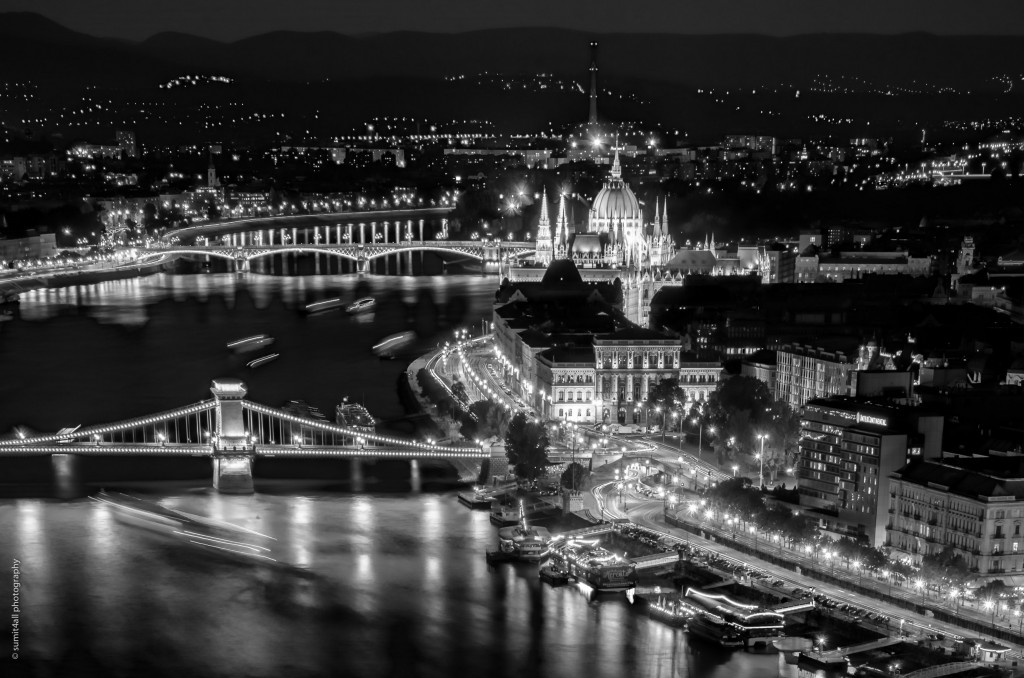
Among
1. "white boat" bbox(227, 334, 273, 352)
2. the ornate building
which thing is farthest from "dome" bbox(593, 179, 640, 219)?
"white boat" bbox(227, 334, 273, 352)

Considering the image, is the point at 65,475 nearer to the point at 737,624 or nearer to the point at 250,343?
the point at 737,624

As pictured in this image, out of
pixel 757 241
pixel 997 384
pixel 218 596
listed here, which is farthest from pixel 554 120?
pixel 218 596

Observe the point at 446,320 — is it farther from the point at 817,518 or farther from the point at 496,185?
the point at 496,185

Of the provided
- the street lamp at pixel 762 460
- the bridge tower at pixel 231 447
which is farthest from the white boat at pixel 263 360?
the street lamp at pixel 762 460

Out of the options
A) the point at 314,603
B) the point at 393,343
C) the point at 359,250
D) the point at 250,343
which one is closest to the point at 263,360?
the point at 250,343

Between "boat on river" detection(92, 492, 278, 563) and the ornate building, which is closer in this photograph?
"boat on river" detection(92, 492, 278, 563)

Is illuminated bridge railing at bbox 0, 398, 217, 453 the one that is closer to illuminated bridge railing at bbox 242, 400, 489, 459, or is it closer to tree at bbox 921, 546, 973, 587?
illuminated bridge railing at bbox 242, 400, 489, 459
